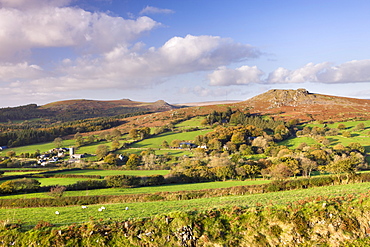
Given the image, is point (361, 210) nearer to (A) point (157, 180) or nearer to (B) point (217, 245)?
(B) point (217, 245)

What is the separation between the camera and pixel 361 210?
15.4 m

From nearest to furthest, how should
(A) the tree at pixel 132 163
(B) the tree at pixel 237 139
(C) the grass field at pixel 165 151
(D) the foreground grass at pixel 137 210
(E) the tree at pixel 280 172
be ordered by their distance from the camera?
(D) the foreground grass at pixel 137 210 < (E) the tree at pixel 280 172 < (A) the tree at pixel 132 163 < (C) the grass field at pixel 165 151 < (B) the tree at pixel 237 139

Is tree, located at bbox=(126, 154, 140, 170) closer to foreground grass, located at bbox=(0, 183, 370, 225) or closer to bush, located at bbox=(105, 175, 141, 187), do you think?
bush, located at bbox=(105, 175, 141, 187)

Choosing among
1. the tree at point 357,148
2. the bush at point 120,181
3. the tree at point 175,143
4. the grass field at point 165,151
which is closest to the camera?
the bush at point 120,181

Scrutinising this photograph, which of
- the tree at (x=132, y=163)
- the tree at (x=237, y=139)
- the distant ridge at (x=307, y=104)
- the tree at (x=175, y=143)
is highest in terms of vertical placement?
the distant ridge at (x=307, y=104)

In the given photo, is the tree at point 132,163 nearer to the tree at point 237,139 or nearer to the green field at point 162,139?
the green field at point 162,139

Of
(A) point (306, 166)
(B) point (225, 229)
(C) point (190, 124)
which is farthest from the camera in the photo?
(C) point (190, 124)

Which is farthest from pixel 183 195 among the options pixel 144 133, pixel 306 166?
pixel 144 133

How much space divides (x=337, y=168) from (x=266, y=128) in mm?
67861

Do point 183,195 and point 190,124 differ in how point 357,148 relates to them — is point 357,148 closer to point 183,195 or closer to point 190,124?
point 183,195

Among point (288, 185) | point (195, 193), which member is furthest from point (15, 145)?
point (288, 185)

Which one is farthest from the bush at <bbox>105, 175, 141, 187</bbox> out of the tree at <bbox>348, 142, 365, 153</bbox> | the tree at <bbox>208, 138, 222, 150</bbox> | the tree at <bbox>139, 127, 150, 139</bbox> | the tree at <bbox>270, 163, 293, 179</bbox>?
the tree at <bbox>139, 127, 150, 139</bbox>

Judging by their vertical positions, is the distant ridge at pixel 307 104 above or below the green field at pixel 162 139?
above

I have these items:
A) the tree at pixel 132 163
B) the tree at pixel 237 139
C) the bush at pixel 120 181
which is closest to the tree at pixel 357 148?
the tree at pixel 237 139
